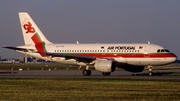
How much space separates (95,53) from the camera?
51062 millimetres

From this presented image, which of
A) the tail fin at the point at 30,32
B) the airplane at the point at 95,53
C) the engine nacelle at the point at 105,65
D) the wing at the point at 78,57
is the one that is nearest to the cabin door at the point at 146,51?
the airplane at the point at 95,53

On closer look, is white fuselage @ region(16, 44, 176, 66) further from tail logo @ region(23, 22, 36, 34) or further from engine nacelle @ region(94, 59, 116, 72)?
tail logo @ region(23, 22, 36, 34)

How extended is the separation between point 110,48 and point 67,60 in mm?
5744

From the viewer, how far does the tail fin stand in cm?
5509

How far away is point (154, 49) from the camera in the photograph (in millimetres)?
49188

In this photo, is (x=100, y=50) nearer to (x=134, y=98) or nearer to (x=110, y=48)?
(x=110, y=48)

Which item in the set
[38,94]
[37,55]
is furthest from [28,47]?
[38,94]

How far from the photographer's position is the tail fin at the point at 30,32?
55094 millimetres

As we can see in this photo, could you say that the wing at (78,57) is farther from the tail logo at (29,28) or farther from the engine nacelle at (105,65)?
the tail logo at (29,28)

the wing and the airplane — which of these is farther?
the wing

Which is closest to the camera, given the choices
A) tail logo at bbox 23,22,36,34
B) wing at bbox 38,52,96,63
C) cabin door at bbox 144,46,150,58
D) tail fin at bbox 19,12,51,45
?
cabin door at bbox 144,46,150,58

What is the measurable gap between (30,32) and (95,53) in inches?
371

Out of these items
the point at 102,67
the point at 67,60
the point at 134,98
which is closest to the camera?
the point at 134,98

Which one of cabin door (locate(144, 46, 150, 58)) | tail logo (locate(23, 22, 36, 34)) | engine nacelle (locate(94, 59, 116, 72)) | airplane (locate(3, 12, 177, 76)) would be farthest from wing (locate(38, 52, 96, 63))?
cabin door (locate(144, 46, 150, 58))
